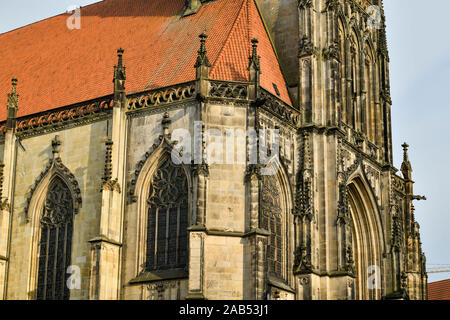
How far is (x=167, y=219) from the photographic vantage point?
30.4 meters

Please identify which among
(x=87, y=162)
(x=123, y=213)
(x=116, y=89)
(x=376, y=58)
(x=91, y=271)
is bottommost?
(x=91, y=271)

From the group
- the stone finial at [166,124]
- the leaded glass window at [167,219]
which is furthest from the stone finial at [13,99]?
the leaded glass window at [167,219]

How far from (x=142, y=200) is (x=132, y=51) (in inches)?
291

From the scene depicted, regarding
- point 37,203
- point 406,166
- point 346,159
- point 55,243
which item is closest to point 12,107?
point 37,203

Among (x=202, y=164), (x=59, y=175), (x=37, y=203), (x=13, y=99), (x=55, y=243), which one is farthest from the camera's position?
(x=13, y=99)

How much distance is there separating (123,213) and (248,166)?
183 inches

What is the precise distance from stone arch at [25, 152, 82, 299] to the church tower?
8.36m

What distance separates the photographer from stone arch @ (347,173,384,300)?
118 feet

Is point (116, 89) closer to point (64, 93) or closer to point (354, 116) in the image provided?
point (64, 93)

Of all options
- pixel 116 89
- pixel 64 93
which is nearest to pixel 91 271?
pixel 116 89

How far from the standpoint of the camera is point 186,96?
30719mm

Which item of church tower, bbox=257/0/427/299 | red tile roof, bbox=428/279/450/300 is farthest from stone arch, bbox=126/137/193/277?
A: red tile roof, bbox=428/279/450/300

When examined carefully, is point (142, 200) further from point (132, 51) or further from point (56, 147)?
point (132, 51)

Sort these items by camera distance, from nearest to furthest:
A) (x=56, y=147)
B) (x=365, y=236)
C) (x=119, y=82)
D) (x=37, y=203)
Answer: (x=119, y=82), (x=56, y=147), (x=37, y=203), (x=365, y=236)
